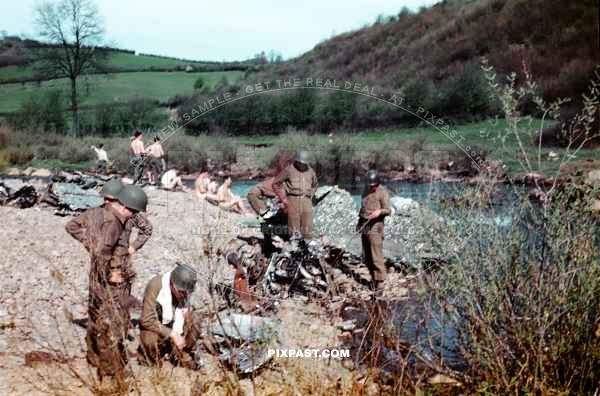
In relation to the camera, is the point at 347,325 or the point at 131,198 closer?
the point at 131,198

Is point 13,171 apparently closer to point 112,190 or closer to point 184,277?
point 112,190

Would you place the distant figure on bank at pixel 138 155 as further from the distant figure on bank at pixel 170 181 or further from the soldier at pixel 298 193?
the soldier at pixel 298 193

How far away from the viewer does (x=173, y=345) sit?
5.55 metres

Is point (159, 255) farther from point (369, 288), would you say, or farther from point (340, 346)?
point (340, 346)

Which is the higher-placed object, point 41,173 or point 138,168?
point 138,168

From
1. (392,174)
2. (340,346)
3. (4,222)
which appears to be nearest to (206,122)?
(392,174)

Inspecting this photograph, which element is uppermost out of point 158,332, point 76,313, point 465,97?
point 465,97

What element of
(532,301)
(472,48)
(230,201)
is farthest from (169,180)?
(472,48)

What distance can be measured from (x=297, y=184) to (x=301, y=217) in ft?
1.45

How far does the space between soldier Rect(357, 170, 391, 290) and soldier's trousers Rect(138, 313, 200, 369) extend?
3.28 meters

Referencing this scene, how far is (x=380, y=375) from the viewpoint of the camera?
4.95m

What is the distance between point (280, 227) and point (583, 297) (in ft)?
17.0

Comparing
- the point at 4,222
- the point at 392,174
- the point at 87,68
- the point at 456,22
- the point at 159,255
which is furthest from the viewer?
the point at 456,22

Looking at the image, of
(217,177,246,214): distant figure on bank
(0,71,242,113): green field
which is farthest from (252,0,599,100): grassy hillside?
(217,177,246,214): distant figure on bank
